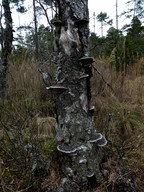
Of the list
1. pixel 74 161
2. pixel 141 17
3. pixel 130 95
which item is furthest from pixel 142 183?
pixel 141 17

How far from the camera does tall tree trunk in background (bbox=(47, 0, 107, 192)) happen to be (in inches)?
39.3

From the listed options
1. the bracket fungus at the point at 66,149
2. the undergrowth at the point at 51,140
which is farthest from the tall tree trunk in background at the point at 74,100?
the undergrowth at the point at 51,140

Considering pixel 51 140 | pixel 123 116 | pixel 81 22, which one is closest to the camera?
pixel 81 22

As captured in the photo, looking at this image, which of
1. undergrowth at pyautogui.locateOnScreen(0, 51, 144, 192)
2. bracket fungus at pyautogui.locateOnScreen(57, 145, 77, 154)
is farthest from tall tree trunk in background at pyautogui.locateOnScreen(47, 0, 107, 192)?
undergrowth at pyautogui.locateOnScreen(0, 51, 144, 192)

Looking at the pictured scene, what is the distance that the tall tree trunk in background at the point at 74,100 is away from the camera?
1.00m

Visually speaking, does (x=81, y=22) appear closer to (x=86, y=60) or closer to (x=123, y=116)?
(x=86, y=60)

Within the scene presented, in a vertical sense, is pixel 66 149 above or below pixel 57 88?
below

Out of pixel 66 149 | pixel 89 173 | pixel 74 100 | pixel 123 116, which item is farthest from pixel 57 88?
pixel 123 116

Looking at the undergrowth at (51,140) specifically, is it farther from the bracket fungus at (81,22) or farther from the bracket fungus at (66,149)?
the bracket fungus at (81,22)

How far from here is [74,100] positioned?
3.40 ft

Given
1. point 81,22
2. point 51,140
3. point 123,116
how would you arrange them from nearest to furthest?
point 81,22
point 51,140
point 123,116

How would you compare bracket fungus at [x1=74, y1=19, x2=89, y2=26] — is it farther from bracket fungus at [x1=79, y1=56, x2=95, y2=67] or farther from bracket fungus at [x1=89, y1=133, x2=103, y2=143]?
bracket fungus at [x1=89, y1=133, x2=103, y2=143]

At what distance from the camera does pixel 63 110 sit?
3.45 ft

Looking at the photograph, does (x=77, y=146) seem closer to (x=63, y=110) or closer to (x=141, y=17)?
(x=63, y=110)
